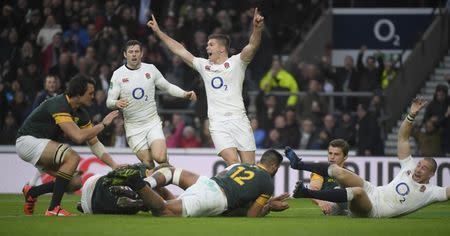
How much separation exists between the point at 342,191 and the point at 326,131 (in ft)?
31.4

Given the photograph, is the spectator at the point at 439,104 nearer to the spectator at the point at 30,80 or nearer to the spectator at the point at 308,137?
the spectator at the point at 308,137

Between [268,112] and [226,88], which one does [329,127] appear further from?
[226,88]

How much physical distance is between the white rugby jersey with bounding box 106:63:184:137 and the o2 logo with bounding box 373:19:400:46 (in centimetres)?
1305

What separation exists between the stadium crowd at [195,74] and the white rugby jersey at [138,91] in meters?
4.85

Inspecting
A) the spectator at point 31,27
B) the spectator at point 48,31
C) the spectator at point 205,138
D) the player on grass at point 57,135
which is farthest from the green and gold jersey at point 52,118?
the spectator at point 31,27

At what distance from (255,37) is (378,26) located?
13.9 meters

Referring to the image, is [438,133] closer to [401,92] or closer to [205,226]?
[401,92]

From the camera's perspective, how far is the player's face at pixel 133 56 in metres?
18.7

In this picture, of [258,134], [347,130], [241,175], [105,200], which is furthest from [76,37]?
[241,175]

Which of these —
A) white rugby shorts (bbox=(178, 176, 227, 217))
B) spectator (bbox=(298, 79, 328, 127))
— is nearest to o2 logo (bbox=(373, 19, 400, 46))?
spectator (bbox=(298, 79, 328, 127))

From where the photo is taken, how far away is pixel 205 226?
14.0 m

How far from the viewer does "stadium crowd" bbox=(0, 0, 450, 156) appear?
979 inches

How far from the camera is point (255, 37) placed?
691 inches

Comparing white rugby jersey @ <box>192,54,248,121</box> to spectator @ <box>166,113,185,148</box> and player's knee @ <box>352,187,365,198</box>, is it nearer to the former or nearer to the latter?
player's knee @ <box>352,187,365,198</box>
